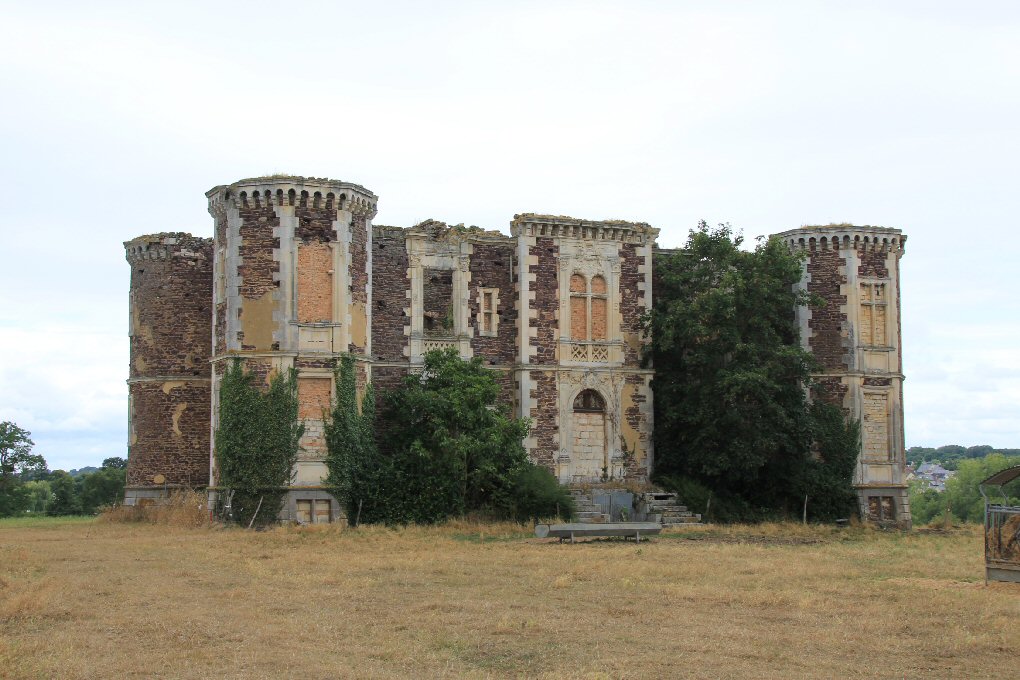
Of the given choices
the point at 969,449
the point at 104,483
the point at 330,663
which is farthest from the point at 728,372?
the point at 969,449

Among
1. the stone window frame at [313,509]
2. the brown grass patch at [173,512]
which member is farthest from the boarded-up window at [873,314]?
the brown grass patch at [173,512]

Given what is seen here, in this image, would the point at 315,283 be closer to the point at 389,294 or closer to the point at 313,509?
the point at 389,294

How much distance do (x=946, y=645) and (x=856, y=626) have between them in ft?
4.85

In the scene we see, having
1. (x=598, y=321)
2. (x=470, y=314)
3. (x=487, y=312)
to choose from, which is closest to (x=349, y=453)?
(x=470, y=314)

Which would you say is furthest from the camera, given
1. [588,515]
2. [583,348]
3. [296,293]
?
[583,348]

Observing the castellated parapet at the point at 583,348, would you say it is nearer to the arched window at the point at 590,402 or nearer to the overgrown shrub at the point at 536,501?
the arched window at the point at 590,402

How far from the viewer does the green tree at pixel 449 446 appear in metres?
32.2

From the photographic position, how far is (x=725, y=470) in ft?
117

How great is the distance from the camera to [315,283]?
107ft

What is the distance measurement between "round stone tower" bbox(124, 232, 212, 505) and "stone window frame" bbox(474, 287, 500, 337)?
8.60 metres

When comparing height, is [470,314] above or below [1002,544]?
above

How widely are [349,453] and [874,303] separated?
59.9 ft

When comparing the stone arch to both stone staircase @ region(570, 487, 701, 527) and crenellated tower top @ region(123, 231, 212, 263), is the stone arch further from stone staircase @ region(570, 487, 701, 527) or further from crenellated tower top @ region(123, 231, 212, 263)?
crenellated tower top @ region(123, 231, 212, 263)

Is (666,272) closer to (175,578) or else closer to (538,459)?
(538,459)
